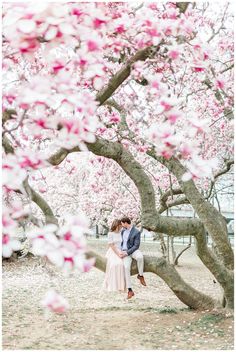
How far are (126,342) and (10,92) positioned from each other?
3717mm

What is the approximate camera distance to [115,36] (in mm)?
3174

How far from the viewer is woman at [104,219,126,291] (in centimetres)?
655

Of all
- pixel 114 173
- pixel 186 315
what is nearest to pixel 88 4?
pixel 186 315

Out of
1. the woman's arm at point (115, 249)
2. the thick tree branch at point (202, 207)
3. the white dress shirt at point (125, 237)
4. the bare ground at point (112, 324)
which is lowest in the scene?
the bare ground at point (112, 324)

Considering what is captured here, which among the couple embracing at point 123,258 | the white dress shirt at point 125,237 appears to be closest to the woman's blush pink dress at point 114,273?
the couple embracing at point 123,258

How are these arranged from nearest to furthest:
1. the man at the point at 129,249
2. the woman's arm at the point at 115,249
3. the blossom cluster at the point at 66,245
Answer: the blossom cluster at the point at 66,245 → the man at the point at 129,249 → the woman's arm at the point at 115,249

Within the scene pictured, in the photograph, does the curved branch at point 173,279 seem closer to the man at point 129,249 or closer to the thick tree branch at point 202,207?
the man at point 129,249

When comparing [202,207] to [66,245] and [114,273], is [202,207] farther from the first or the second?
[66,245]

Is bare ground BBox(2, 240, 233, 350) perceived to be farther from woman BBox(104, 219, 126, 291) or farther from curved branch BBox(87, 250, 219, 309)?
woman BBox(104, 219, 126, 291)

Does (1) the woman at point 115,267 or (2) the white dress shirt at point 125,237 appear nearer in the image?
(1) the woman at point 115,267

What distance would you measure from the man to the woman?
0.21ft

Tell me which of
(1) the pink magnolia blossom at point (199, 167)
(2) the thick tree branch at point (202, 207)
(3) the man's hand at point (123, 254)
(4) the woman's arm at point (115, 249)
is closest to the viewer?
(1) the pink magnolia blossom at point (199, 167)

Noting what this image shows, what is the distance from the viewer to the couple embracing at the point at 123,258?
655 centimetres

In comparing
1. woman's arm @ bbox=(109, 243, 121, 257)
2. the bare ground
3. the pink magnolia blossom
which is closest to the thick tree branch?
the bare ground
